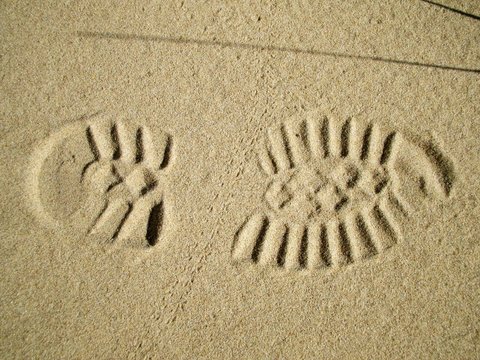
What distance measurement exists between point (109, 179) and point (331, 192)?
796mm

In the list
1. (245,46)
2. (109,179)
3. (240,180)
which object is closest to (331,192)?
(240,180)

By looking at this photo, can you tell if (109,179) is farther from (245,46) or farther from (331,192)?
(331,192)

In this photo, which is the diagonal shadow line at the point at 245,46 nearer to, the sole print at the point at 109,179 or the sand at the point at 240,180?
the sand at the point at 240,180

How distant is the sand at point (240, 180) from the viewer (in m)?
1.23

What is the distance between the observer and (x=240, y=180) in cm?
131

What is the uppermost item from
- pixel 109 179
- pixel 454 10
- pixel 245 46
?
Answer: pixel 454 10

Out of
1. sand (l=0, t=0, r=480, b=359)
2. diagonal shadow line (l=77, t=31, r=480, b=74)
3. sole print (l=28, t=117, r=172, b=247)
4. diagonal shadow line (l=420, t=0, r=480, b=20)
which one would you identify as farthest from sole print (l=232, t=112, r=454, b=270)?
diagonal shadow line (l=420, t=0, r=480, b=20)

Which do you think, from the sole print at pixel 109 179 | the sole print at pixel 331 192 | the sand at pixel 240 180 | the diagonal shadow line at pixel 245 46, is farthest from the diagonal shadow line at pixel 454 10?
the sole print at pixel 109 179

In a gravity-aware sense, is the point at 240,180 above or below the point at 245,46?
below

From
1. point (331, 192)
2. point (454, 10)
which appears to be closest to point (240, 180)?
point (331, 192)

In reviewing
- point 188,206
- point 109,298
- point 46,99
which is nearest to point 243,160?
point 188,206

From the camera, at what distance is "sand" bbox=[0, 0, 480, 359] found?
123 cm

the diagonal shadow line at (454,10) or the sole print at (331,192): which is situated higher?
the diagonal shadow line at (454,10)

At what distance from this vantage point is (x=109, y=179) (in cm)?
134
